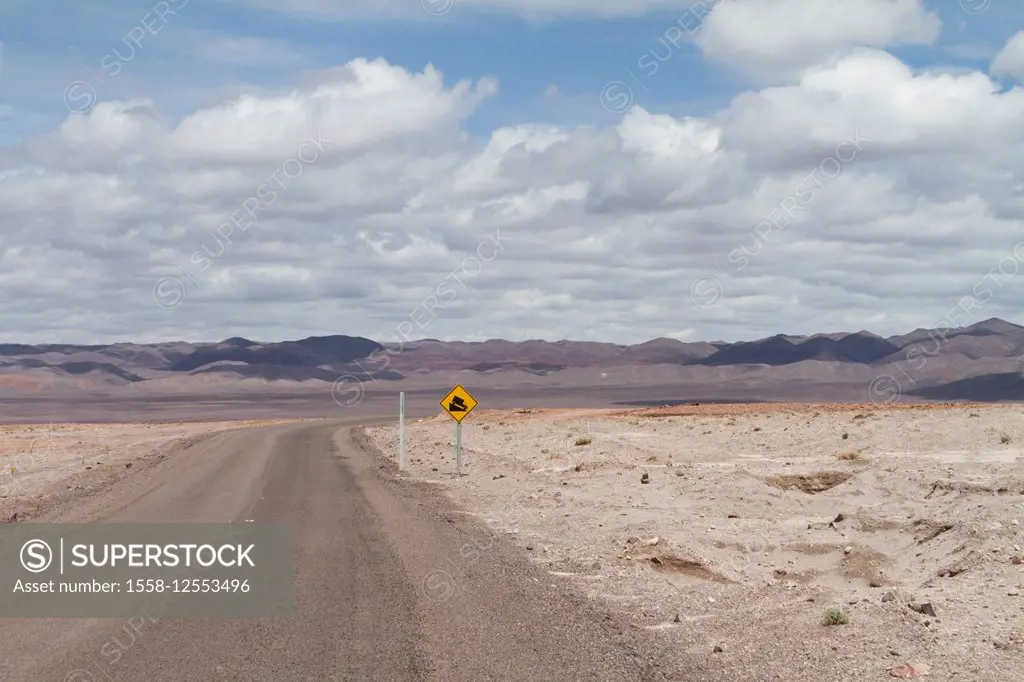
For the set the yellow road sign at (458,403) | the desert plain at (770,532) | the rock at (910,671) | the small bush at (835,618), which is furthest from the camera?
the yellow road sign at (458,403)

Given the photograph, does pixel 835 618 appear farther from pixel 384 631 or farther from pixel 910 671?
pixel 384 631

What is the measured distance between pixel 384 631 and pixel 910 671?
15.5 feet

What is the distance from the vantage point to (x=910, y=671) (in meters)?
8.55

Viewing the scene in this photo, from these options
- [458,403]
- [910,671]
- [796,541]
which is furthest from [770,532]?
[458,403]

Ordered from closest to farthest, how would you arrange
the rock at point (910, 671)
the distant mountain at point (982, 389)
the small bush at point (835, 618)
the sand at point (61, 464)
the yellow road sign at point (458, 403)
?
the rock at point (910, 671), the small bush at point (835, 618), the sand at point (61, 464), the yellow road sign at point (458, 403), the distant mountain at point (982, 389)

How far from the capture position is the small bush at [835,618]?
10070 millimetres

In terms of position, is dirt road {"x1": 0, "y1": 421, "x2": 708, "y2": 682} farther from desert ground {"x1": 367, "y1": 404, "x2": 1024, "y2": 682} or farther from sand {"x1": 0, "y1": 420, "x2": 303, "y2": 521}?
sand {"x1": 0, "y1": 420, "x2": 303, "y2": 521}

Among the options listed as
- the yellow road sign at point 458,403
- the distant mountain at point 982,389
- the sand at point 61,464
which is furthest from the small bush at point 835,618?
the distant mountain at point 982,389

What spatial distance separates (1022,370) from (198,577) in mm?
141122

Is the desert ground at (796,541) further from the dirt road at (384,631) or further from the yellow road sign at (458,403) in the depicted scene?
the yellow road sign at (458,403)

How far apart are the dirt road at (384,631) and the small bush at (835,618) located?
1.80 metres

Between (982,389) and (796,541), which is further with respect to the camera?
(982,389)

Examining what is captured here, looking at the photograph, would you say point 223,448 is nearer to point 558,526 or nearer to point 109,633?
point 558,526

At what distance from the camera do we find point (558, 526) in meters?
17.5
